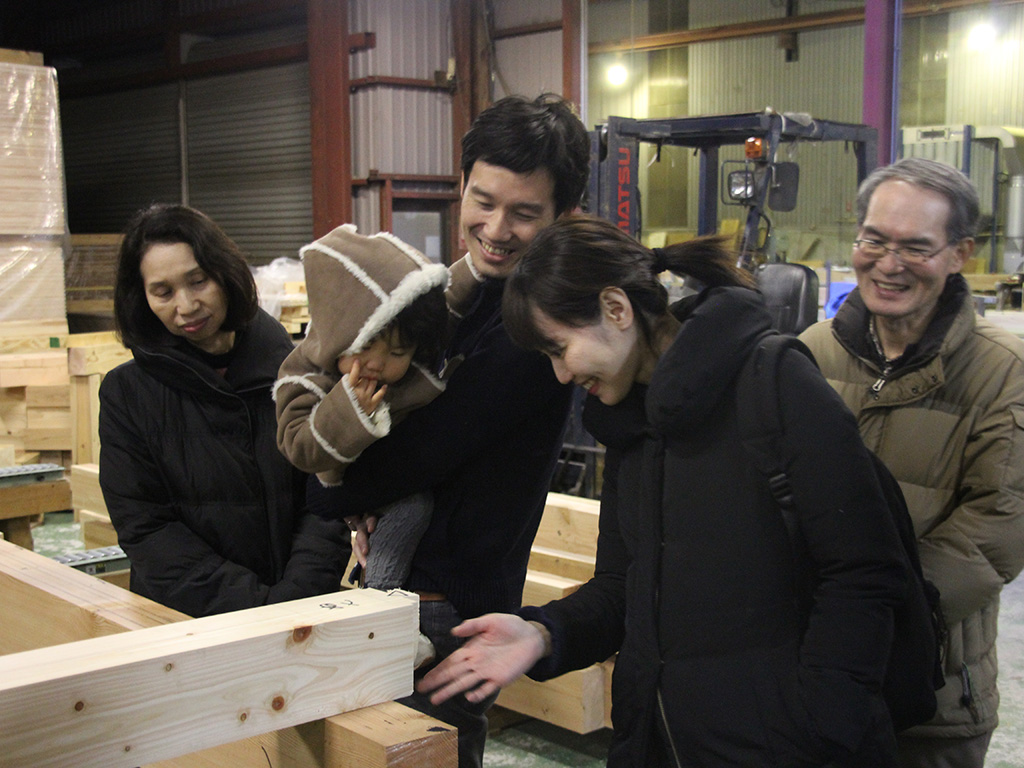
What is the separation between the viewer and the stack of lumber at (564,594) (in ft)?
10.3

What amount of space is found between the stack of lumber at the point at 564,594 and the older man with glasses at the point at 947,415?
129 cm

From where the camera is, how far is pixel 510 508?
1700 millimetres

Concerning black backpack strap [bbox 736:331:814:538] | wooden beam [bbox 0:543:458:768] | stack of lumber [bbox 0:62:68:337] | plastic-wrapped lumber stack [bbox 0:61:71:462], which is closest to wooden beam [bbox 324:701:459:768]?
wooden beam [bbox 0:543:458:768]

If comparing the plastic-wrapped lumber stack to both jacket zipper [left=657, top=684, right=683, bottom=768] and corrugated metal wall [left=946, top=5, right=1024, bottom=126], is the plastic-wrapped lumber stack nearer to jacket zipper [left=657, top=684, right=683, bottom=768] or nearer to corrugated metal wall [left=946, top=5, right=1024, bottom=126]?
jacket zipper [left=657, top=684, right=683, bottom=768]

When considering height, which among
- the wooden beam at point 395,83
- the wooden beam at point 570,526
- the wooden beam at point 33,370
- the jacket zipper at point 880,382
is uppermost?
the wooden beam at point 395,83

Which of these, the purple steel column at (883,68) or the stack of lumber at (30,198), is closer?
the purple steel column at (883,68)

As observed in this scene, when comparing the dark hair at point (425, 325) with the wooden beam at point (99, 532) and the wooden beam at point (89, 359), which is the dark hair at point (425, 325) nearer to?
the wooden beam at point (99, 532)

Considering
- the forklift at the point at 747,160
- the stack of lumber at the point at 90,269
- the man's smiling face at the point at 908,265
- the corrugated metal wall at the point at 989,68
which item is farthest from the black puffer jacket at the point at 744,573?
the corrugated metal wall at the point at 989,68

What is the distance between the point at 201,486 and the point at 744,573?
3.94 feet

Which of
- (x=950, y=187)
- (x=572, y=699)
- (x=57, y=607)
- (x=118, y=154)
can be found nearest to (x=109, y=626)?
(x=57, y=607)

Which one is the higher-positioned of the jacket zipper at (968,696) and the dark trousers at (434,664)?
the dark trousers at (434,664)

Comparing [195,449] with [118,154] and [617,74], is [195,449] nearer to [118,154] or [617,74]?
[617,74]

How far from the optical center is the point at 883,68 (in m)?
6.85

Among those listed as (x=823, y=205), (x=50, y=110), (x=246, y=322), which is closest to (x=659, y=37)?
(x=823, y=205)
